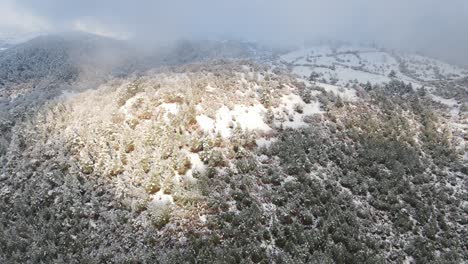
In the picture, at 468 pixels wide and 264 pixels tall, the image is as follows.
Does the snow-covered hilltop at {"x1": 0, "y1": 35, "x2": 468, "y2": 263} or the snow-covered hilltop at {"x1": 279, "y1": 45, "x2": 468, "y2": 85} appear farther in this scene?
the snow-covered hilltop at {"x1": 279, "y1": 45, "x2": 468, "y2": 85}

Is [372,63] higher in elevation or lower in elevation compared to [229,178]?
lower

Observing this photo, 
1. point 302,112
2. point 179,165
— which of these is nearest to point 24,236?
point 179,165

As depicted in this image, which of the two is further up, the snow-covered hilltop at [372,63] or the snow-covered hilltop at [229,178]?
the snow-covered hilltop at [229,178]

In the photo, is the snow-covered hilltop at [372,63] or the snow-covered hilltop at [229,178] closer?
the snow-covered hilltop at [229,178]

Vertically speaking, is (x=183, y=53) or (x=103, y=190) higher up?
(x=103, y=190)

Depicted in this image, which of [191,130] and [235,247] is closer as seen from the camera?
[235,247]

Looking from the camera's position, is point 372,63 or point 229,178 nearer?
point 229,178

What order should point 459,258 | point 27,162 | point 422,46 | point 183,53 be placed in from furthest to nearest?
point 422,46
point 183,53
point 27,162
point 459,258

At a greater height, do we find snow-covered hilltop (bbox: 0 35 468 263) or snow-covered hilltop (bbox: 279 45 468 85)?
snow-covered hilltop (bbox: 0 35 468 263)

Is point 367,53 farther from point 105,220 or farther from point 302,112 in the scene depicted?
point 105,220

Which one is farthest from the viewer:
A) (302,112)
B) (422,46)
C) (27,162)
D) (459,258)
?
(422,46)

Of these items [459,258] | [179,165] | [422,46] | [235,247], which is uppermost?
[179,165]
